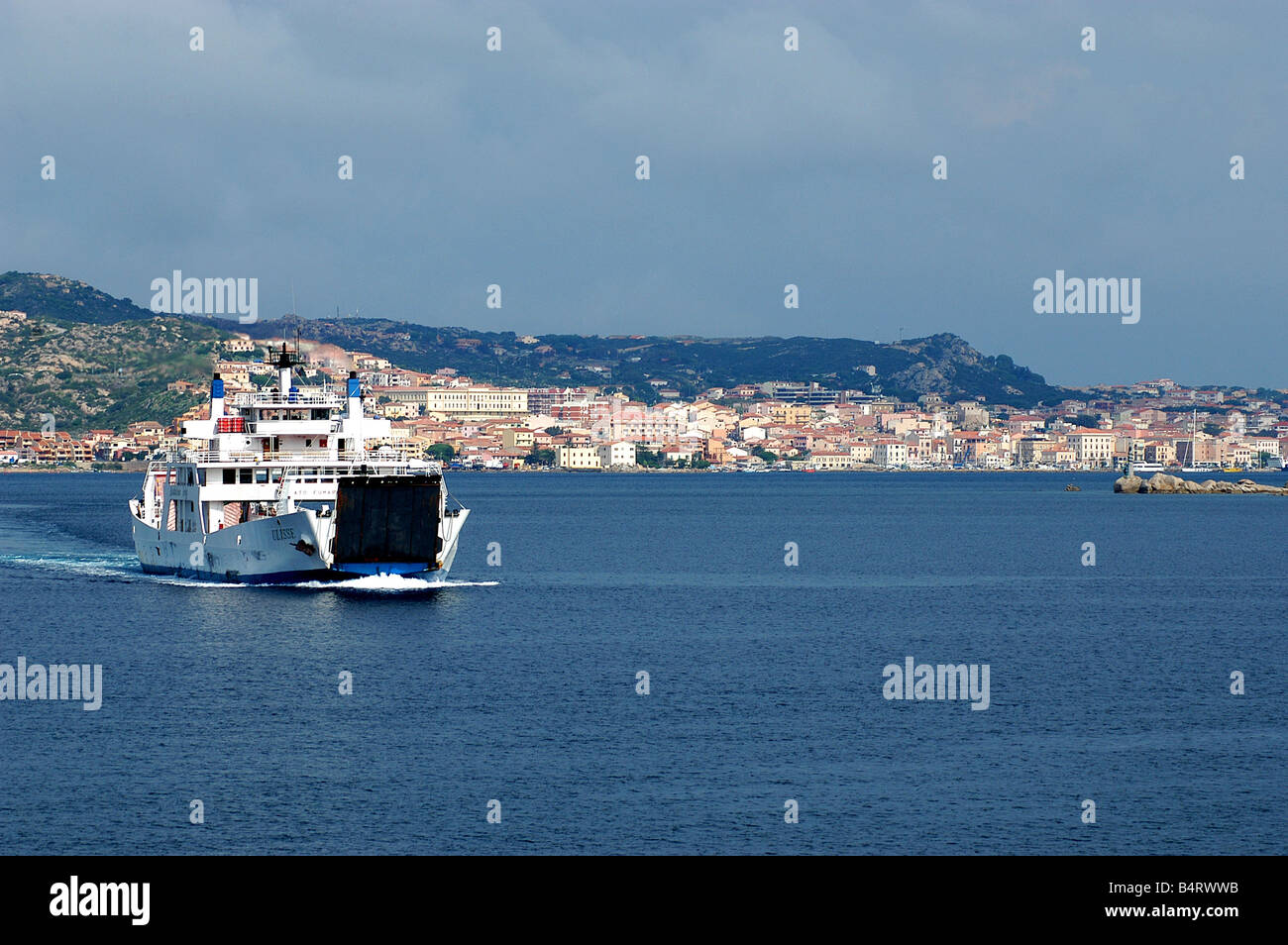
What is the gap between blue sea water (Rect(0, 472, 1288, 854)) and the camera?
71.1ft

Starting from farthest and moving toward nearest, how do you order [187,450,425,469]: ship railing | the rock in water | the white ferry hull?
the rock in water < [187,450,425,469]: ship railing < the white ferry hull

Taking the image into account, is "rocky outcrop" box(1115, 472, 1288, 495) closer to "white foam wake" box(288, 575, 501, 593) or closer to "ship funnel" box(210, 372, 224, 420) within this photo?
"white foam wake" box(288, 575, 501, 593)

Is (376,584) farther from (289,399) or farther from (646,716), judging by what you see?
(646,716)

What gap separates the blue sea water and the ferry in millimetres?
1365

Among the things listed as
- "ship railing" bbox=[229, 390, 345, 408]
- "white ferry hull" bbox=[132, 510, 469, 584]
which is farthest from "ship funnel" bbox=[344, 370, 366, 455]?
"white ferry hull" bbox=[132, 510, 469, 584]

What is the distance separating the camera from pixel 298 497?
51.1 metres

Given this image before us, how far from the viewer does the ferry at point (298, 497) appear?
164 ft

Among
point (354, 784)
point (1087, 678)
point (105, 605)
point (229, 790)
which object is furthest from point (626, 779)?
point (105, 605)

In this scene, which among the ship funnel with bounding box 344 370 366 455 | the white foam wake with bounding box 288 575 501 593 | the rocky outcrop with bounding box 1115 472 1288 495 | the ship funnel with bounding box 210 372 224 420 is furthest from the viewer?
the rocky outcrop with bounding box 1115 472 1288 495
